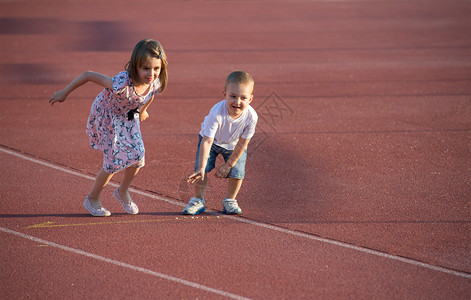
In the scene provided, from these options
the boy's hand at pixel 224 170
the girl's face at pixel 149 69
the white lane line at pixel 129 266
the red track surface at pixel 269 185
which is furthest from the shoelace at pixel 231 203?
the girl's face at pixel 149 69

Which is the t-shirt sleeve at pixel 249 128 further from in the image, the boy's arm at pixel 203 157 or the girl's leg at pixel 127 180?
the girl's leg at pixel 127 180

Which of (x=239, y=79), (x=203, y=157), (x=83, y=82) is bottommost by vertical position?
(x=203, y=157)

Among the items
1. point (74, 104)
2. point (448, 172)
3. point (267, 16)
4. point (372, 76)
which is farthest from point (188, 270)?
point (267, 16)

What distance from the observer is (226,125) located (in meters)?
4.85

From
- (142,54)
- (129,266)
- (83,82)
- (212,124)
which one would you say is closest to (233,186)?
(212,124)

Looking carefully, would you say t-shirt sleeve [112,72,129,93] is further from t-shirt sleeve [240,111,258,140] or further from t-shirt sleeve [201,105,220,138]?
t-shirt sleeve [240,111,258,140]

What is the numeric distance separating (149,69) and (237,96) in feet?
2.58

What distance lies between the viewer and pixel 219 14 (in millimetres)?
19047

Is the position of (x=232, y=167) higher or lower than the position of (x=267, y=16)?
lower

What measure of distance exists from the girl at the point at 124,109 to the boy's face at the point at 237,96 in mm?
633

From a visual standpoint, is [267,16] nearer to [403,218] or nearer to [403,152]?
[403,152]

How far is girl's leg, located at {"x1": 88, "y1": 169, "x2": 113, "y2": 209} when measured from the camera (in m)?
4.91

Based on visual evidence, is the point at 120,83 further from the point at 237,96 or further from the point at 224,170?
the point at 224,170

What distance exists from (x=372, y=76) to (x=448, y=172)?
5.20 metres
